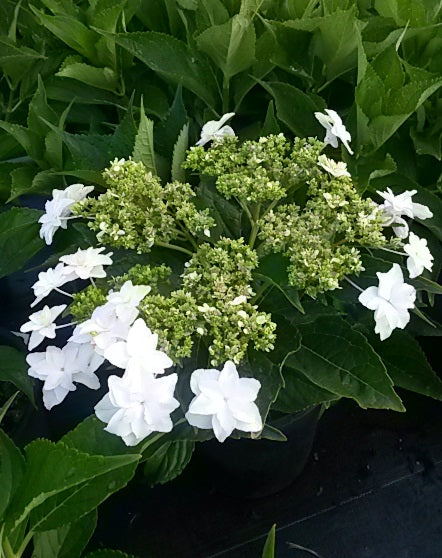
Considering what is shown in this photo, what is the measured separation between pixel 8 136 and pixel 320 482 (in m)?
0.78

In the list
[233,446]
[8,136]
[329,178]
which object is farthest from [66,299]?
[329,178]

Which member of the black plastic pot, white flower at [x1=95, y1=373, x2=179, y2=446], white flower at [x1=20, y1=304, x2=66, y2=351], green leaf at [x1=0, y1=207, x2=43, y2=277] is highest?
white flower at [x1=95, y1=373, x2=179, y2=446]

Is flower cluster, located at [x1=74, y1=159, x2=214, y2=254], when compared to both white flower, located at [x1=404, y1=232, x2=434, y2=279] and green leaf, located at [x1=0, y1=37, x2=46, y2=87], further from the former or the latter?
green leaf, located at [x1=0, y1=37, x2=46, y2=87]

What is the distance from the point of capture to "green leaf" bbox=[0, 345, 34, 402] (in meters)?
0.90

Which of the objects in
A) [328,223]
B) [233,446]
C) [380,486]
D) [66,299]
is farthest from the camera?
[66,299]

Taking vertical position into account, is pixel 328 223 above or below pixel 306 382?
above

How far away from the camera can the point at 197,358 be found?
2.46 ft

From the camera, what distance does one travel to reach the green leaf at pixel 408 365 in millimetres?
925

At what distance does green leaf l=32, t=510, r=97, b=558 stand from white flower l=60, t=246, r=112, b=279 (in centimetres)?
29

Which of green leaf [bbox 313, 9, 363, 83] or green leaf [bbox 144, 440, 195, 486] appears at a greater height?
green leaf [bbox 313, 9, 363, 83]

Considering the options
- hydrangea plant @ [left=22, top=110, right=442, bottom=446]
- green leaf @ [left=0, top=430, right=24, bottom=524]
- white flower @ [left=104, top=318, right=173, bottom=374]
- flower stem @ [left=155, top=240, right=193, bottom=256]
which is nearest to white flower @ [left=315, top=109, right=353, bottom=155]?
hydrangea plant @ [left=22, top=110, right=442, bottom=446]

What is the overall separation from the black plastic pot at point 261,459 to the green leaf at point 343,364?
0.19 m

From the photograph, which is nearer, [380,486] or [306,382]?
[306,382]

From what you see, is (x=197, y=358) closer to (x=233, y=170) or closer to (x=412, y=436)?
(x=233, y=170)
